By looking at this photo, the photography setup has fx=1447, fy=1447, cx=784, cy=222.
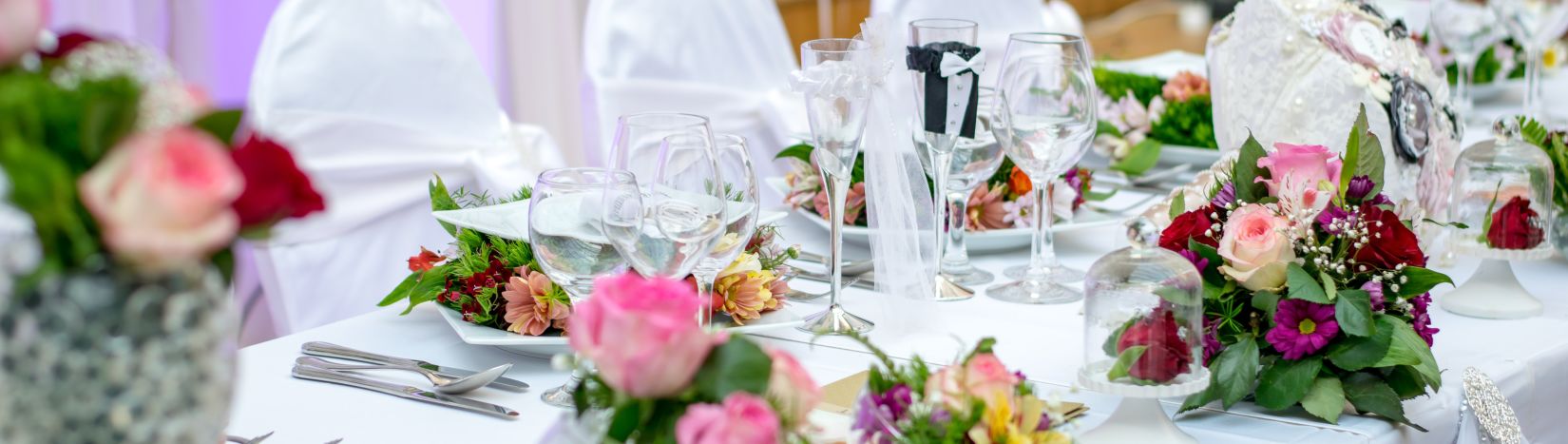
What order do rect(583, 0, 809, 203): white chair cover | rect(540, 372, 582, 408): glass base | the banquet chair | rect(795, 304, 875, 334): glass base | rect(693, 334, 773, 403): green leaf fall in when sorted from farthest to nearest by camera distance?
rect(583, 0, 809, 203): white chair cover → the banquet chair → rect(795, 304, 875, 334): glass base → rect(540, 372, 582, 408): glass base → rect(693, 334, 773, 403): green leaf

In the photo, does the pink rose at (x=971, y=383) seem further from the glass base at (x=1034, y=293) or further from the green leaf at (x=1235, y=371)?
the glass base at (x=1034, y=293)

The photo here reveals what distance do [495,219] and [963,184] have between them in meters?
0.52

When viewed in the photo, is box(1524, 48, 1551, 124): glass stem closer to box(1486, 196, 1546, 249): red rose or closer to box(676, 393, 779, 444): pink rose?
box(1486, 196, 1546, 249): red rose

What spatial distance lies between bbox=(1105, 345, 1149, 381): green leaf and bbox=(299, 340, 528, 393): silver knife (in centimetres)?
46

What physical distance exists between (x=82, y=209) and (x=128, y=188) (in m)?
0.04

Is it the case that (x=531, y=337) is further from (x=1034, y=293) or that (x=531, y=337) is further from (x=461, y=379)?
(x=1034, y=293)

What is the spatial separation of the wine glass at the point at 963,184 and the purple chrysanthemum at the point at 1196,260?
1.26 feet

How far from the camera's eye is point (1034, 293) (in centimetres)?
148

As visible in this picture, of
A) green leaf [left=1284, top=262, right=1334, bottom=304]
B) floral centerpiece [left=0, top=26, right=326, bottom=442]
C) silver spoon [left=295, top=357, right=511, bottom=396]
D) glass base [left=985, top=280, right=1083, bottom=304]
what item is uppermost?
floral centerpiece [left=0, top=26, right=326, bottom=442]

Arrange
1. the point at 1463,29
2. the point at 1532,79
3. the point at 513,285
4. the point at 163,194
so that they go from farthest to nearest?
the point at 1463,29 → the point at 1532,79 → the point at 513,285 → the point at 163,194

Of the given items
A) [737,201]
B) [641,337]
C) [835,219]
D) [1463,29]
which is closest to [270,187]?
[641,337]

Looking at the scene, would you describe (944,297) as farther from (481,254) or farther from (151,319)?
(151,319)

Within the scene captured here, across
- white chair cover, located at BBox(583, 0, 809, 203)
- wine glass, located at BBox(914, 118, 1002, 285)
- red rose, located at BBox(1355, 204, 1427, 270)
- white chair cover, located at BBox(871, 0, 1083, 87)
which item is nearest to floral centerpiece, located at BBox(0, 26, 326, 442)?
red rose, located at BBox(1355, 204, 1427, 270)

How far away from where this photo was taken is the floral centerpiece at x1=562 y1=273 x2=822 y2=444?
0.66 metres
